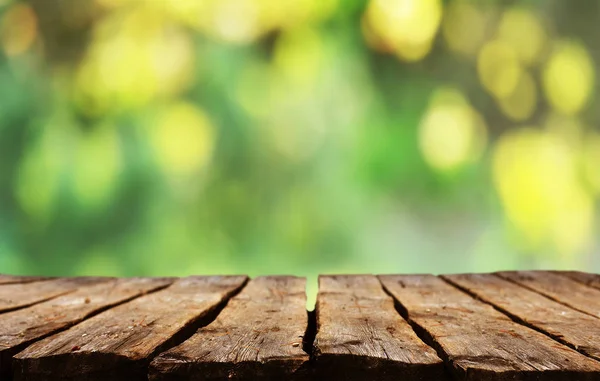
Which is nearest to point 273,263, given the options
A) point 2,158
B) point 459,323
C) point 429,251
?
point 429,251

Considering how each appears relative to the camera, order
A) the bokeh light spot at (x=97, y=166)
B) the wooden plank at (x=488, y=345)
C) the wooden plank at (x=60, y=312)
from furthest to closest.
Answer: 1. the bokeh light spot at (x=97, y=166)
2. the wooden plank at (x=60, y=312)
3. the wooden plank at (x=488, y=345)

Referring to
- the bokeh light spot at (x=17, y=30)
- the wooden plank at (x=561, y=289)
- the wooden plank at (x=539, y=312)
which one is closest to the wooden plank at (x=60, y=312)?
the wooden plank at (x=539, y=312)

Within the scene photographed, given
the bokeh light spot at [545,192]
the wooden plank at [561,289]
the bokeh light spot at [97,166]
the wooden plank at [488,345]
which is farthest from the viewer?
the bokeh light spot at [545,192]

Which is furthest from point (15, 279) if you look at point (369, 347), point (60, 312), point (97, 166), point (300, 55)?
point (300, 55)

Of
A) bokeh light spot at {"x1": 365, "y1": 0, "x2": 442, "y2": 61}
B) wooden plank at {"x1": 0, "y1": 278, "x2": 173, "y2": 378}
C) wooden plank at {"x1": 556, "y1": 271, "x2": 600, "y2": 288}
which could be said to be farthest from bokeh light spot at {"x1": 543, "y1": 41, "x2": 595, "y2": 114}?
wooden plank at {"x1": 0, "y1": 278, "x2": 173, "y2": 378}

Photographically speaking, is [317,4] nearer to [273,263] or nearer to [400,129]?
[400,129]

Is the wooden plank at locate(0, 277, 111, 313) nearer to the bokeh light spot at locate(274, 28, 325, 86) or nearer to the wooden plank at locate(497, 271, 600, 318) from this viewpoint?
the wooden plank at locate(497, 271, 600, 318)

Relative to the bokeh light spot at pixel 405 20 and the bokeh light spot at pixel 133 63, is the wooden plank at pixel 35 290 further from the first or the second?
the bokeh light spot at pixel 405 20
